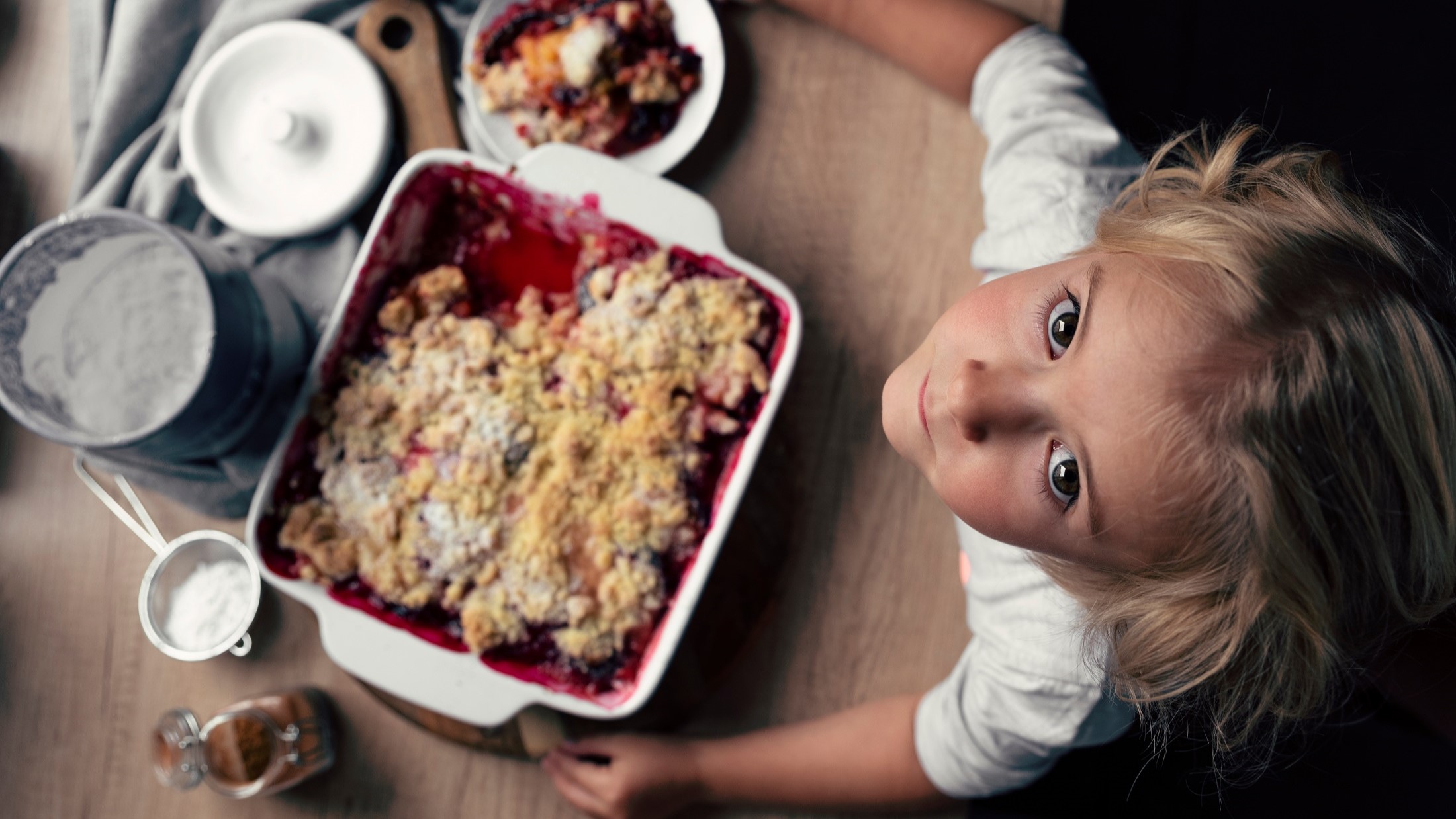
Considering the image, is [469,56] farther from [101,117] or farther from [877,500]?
[877,500]

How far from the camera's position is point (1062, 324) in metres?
0.50

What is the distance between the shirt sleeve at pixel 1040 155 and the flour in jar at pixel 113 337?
0.66 m

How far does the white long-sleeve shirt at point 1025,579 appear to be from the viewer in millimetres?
678

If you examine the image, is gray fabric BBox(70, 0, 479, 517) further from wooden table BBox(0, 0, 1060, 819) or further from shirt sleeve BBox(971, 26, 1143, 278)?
shirt sleeve BBox(971, 26, 1143, 278)

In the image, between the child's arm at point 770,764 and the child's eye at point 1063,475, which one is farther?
the child's arm at point 770,764

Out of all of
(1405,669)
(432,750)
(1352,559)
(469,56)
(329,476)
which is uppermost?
(469,56)

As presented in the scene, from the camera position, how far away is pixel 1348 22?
82 centimetres

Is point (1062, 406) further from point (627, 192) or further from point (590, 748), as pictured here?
point (590, 748)

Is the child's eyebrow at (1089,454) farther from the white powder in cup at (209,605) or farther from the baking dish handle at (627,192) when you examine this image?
the white powder in cup at (209,605)

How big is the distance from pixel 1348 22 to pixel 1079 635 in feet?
2.21

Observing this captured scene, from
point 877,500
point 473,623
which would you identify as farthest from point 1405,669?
point 473,623

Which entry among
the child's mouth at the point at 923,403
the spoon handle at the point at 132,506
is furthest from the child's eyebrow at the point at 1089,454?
the spoon handle at the point at 132,506

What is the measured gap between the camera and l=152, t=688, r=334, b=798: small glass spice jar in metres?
0.70

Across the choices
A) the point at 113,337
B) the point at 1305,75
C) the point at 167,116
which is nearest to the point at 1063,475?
the point at 1305,75
